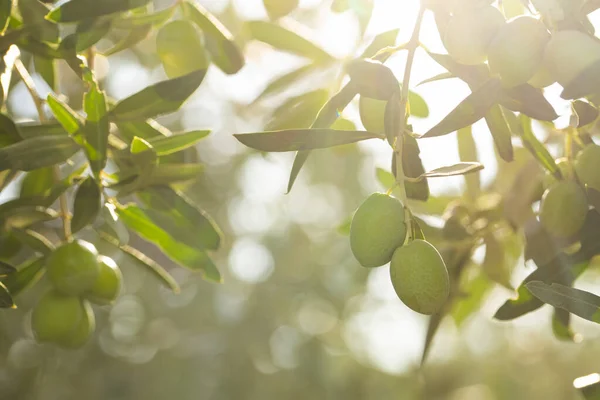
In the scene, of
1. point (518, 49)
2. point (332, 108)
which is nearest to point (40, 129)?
point (332, 108)

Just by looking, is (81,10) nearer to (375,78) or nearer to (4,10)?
(4,10)

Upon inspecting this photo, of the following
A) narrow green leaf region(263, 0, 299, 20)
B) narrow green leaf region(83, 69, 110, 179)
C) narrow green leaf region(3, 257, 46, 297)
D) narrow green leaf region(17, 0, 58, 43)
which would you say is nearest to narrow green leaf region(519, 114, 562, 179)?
narrow green leaf region(263, 0, 299, 20)

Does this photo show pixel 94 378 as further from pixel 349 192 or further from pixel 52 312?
pixel 52 312

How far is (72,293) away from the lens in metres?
1.24

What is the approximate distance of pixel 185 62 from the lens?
1.33 meters

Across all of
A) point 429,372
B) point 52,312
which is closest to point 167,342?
point 429,372

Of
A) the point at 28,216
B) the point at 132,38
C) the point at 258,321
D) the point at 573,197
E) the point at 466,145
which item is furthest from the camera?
the point at 258,321

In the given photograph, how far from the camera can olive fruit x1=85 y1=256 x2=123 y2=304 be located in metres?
1.30

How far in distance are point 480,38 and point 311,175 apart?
20.3 ft

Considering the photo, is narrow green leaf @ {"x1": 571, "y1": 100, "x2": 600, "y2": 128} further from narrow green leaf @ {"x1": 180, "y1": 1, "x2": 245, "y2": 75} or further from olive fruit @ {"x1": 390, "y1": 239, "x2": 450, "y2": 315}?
narrow green leaf @ {"x1": 180, "y1": 1, "x2": 245, "y2": 75}

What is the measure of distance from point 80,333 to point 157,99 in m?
0.47

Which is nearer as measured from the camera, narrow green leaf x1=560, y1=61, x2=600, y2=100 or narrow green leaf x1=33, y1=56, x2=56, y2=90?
narrow green leaf x1=560, y1=61, x2=600, y2=100

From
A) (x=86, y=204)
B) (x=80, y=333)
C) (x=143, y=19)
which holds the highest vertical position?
(x=143, y=19)

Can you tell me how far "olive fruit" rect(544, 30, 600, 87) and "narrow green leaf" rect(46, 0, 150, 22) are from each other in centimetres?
69
